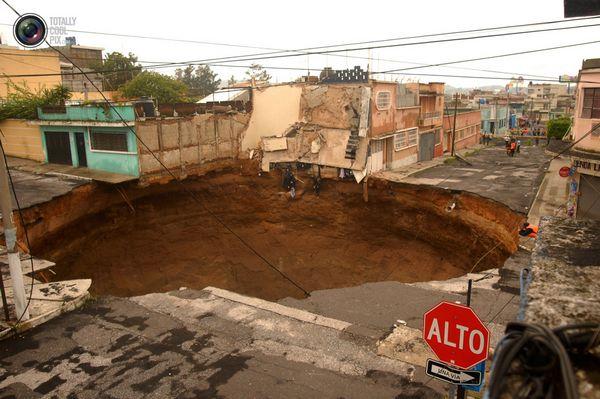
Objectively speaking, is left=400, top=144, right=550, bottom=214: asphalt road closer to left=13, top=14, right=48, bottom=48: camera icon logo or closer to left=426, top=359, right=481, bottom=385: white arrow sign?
left=426, top=359, right=481, bottom=385: white arrow sign

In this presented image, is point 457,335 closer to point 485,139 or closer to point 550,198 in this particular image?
point 550,198

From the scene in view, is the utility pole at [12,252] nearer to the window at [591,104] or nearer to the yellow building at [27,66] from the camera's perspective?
the window at [591,104]

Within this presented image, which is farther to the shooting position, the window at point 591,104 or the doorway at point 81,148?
the doorway at point 81,148

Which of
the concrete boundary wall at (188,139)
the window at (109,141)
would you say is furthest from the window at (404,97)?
the window at (109,141)

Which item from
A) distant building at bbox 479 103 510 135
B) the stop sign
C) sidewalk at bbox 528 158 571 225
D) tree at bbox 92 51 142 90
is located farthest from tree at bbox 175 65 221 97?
the stop sign

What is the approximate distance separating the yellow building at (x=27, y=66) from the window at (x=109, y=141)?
12.0 meters

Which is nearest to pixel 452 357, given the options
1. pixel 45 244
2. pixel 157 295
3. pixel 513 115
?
pixel 157 295

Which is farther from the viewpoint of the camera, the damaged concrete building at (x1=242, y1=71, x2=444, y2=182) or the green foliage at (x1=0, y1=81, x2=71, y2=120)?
the damaged concrete building at (x1=242, y1=71, x2=444, y2=182)

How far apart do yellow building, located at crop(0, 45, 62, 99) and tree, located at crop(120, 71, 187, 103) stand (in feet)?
17.2

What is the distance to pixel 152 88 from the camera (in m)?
34.0

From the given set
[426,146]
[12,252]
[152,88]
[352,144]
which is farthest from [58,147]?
[426,146]

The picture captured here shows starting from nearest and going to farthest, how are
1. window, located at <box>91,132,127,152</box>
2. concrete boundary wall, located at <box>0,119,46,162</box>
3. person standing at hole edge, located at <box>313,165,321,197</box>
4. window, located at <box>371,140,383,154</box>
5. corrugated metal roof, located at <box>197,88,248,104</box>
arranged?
window, located at <box>91,132,127,152</box> < concrete boundary wall, located at <box>0,119,46,162</box> < window, located at <box>371,140,383,154</box> < person standing at hole edge, located at <box>313,165,321,197</box> < corrugated metal roof, located at <box>197,88,248,104</box>

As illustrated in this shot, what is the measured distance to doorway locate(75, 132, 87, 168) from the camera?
21.0 meters

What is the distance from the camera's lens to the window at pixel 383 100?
2391 cm
